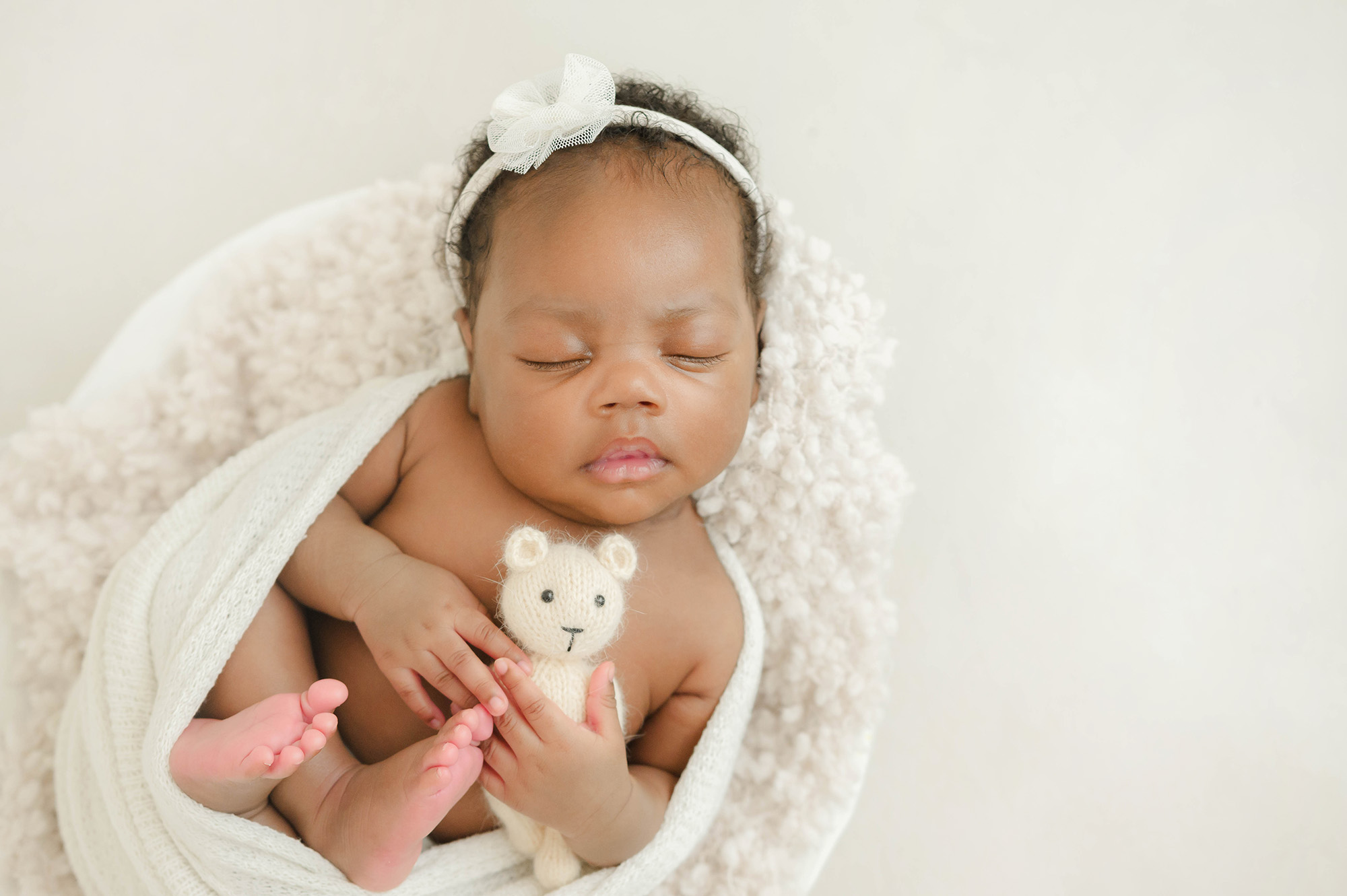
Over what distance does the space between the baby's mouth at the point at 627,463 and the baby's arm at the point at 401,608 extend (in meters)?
0.20

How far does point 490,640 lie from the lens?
3.34ft

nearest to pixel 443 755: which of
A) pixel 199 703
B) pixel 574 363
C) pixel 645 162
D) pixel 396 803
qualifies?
pixel 396 803

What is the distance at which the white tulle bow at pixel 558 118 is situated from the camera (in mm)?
1055

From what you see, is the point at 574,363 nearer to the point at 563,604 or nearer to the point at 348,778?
the point at 563,604

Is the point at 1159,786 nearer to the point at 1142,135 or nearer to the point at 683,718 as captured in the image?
the point at 683,718

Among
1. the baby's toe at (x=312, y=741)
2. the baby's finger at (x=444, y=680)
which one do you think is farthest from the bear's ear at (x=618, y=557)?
the baby's toe at (x=312, y=741)

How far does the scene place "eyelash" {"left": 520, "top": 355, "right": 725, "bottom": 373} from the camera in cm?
106

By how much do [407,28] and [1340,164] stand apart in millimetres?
1838

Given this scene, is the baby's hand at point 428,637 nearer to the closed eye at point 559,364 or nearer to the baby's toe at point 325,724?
the baby's toe at point 325,724

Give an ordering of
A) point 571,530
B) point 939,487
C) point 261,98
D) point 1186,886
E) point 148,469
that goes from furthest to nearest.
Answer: point 261,98 < point 939,487 < point 1186,886 < point 148,469 < point 571,530

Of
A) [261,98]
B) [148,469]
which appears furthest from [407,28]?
[148,469]

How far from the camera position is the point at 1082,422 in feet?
5.72

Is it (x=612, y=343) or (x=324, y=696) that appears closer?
(x=324, y=696)

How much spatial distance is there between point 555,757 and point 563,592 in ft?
0.55
